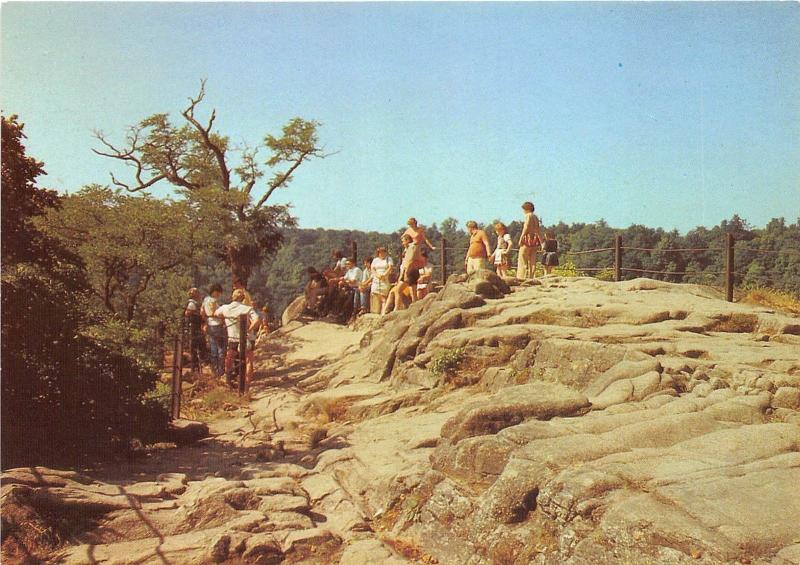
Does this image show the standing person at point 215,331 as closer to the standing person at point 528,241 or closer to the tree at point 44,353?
the tree at point 44,353

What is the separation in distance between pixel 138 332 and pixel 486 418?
362 inches

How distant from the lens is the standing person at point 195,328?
14.4 m

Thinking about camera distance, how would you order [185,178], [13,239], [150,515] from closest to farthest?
[150,515], [13,239], [185,178]

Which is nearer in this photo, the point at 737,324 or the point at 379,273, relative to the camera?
the point at 737,324

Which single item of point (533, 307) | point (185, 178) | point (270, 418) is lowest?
point (270, 418)

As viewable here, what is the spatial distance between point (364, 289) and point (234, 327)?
426cm

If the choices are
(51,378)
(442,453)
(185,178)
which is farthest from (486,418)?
(185,178)

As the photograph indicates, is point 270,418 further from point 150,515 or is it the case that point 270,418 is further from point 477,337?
point 150,515

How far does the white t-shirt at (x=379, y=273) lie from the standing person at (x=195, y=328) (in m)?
3.88

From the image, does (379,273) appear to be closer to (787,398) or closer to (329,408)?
(329,408)

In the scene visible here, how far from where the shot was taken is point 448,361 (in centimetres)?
1005

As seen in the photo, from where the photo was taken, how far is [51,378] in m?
8.35

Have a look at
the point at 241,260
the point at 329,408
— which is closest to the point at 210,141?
the point at 241,260

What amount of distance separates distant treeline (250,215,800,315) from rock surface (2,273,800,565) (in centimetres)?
468
